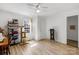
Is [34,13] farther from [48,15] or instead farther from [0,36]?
[0,36]

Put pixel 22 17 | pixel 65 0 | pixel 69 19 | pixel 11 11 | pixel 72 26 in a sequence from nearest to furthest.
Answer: pixel 65 0 → pixel 11 11 → pixel 22 17 → pixel 72 26 → pixel 69 19

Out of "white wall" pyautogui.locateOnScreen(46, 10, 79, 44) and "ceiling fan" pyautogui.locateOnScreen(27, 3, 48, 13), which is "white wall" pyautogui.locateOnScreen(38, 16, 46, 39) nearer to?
"white wall" pyautogui.locateOnScreen(46, 10, 79, 44)

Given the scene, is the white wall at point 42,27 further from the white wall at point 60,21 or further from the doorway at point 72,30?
the doorway at point 72,30

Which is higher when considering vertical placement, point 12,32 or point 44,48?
point 12,32

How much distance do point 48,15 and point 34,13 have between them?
350mm

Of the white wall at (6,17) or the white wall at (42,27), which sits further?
the white wall at (42,27)

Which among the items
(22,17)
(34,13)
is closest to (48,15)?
(34,13)

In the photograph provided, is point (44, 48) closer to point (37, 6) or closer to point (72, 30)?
point (72, 30)

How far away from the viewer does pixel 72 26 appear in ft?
9.60

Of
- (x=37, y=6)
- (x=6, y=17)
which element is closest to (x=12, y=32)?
(x=6, y=17)

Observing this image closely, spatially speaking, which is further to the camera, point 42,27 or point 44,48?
point 44,48

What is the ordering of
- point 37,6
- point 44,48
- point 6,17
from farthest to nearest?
point 44,48 → point 6,17 → point 37,6

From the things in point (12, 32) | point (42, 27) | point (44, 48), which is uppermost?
point (42, 27)

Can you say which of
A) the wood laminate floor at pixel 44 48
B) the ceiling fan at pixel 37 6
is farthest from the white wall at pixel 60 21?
the ceiling fan at pixel 37 6
